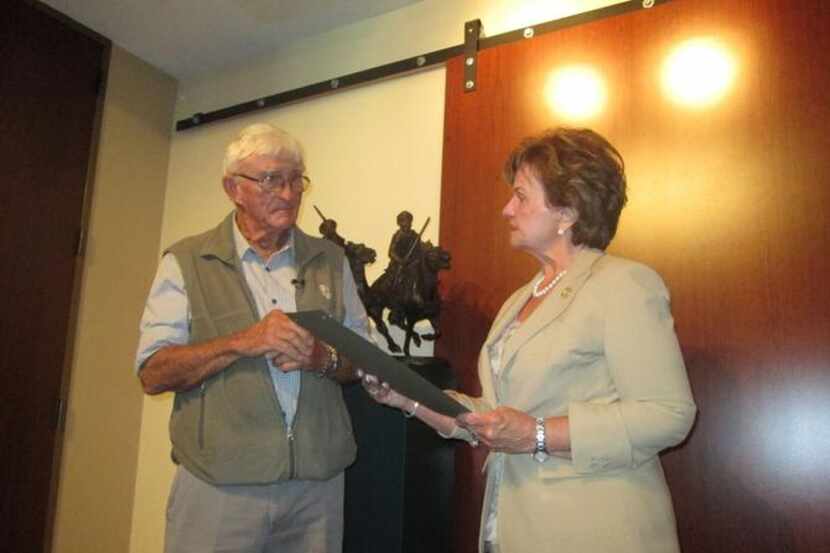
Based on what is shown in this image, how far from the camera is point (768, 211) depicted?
61.9 inches

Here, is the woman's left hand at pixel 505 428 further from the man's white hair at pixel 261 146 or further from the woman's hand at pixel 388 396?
the man's white hair at pixel 261 146

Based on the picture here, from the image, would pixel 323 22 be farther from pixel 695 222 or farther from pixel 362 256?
pixel 695 222

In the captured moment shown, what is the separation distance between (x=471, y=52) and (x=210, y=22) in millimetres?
1281

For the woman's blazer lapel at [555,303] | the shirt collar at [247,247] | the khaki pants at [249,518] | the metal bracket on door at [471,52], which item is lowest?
the khaki pants at [249,518]

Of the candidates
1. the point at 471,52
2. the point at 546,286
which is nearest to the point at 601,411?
the point at 546,286

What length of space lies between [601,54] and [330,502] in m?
1.61

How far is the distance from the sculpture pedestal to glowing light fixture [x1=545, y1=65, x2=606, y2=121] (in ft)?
3.19

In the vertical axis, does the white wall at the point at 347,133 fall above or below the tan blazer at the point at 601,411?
above

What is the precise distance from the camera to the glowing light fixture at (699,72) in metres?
1.69

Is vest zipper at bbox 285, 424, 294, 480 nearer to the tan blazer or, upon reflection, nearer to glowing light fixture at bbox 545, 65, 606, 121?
the tan blazer

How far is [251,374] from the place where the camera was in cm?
132

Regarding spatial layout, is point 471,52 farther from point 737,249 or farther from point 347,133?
point 737,249

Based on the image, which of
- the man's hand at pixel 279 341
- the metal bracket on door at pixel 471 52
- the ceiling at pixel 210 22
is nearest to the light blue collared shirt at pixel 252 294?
the man's hand at pixel 279 341

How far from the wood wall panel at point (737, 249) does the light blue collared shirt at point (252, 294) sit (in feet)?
2.47
